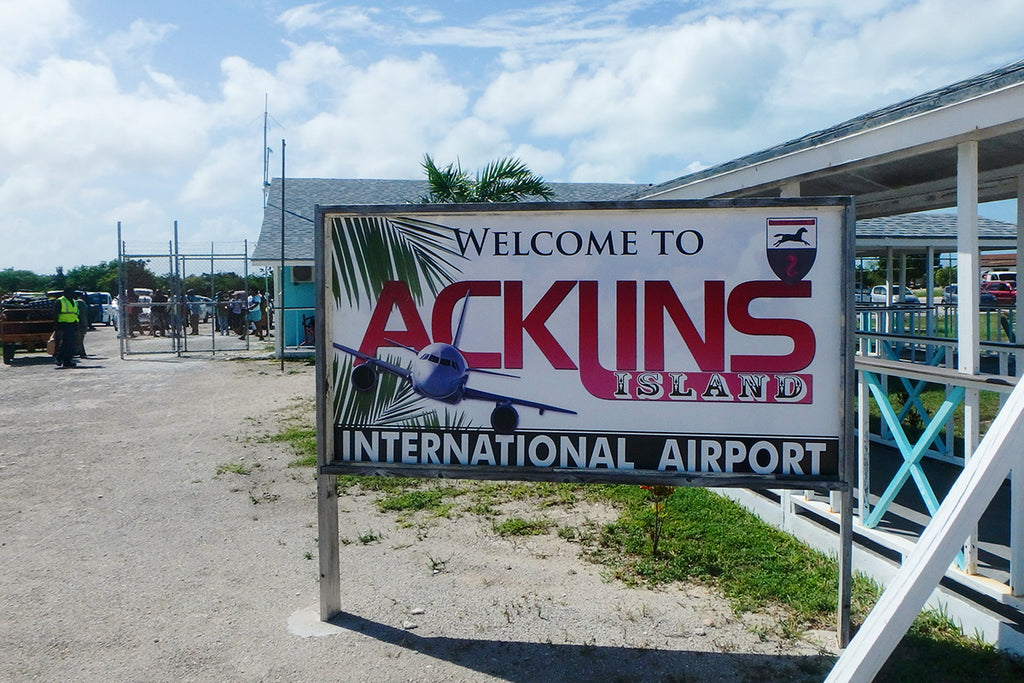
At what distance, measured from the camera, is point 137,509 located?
7020 mm

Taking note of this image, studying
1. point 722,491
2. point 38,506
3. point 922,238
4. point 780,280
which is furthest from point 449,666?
point 922,238

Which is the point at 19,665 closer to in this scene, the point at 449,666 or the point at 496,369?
the point at 449,666

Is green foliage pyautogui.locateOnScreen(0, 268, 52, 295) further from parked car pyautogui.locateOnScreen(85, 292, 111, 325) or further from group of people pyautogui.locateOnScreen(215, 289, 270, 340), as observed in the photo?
group of people pyautogui.locateOnScreen(215, 289, 270, 340)

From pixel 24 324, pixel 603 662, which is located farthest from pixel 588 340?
pixel 24 324

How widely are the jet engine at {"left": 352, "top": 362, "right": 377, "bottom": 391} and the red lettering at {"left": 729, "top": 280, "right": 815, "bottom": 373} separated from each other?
193 cm

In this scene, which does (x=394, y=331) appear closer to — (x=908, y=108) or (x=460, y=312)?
(x=460, y=312)

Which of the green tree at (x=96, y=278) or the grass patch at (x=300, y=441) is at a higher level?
the green tree at (x=96, y=278)

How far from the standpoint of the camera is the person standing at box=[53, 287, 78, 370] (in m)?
18.4

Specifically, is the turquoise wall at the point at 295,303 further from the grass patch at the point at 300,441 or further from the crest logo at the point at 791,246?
the crest logo at the point at 791,246

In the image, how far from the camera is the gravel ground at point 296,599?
4141mm

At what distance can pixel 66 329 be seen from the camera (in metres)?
18.5

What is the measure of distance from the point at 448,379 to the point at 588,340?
0.79 m

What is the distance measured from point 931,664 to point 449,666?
2.27 metres

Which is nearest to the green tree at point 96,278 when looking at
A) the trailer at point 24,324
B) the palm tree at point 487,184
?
the trailer at point 24,324
